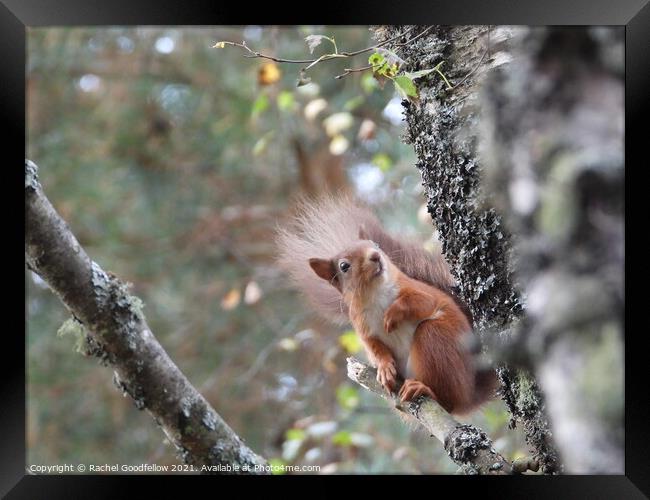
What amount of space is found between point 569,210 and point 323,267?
20.1 inches

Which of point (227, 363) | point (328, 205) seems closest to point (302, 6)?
point (328, 205)

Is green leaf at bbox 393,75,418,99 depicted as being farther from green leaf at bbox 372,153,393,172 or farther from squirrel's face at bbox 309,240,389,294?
green leaf at bbox 372,153,393,172

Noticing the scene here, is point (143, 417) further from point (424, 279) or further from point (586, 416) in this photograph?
point (586, 416)

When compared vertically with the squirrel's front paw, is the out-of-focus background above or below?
above

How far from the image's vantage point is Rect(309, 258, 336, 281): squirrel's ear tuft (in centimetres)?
153

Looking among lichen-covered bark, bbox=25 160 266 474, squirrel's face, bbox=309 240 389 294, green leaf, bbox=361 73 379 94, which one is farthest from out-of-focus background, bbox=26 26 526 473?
lichen-covered bark, bbox=25 160 266 474

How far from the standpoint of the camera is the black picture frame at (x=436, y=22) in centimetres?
130

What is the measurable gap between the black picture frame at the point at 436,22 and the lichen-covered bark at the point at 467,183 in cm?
4

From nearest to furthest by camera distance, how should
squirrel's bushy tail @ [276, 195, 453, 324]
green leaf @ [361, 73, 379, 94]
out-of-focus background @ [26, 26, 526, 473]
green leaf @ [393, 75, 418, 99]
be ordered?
green leaf @ [393, 75, 418, 99] → squirrel's bushy tail @ [276, 195, 453, 324] → green leaf @ [361, 73, 379, 94] → out-of-focus background @ [26, 26, 526, 473]

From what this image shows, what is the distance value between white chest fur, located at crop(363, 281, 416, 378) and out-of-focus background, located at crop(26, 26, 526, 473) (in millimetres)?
951

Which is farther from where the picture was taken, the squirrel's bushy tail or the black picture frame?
the squirrel's bushy tail

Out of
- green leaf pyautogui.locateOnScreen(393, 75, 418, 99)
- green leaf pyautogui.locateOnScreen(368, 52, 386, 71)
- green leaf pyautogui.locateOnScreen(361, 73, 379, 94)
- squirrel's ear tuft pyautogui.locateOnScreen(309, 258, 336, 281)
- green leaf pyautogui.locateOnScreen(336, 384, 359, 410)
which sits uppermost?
green leaf pyautogui.locateOnScreen(361, 73, 379, 94)

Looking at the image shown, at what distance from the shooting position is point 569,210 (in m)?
1.31

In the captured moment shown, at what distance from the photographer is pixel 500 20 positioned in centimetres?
130
